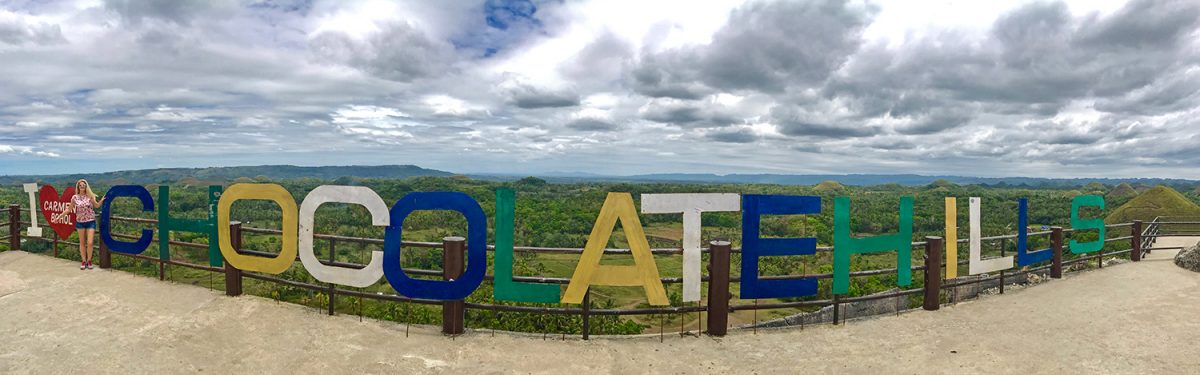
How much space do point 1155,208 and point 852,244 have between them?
5466 cm

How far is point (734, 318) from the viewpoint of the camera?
19.4 meters

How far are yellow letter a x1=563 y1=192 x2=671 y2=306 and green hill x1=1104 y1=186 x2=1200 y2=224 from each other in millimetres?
51149

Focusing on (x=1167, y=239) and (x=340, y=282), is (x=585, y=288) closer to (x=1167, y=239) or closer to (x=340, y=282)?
(x=340, y=282)

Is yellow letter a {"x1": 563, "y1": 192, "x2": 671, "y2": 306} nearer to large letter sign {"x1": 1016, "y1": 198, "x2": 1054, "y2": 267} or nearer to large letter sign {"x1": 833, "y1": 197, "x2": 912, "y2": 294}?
large letter sign {"x1": 833, "y1": 197, "x2": 912, "y2": 294}

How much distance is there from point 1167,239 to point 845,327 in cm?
1980

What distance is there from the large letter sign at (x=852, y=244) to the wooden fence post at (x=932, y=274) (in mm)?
355

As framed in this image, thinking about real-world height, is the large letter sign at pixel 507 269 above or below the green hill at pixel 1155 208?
above

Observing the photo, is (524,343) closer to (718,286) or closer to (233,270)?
(718,286)

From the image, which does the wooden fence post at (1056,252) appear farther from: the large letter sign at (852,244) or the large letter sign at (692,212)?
the large letter sign at (692,212)

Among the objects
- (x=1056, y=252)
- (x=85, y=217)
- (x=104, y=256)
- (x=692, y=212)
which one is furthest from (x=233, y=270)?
(x=1056, y=252)

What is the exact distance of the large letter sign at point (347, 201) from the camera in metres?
6.08

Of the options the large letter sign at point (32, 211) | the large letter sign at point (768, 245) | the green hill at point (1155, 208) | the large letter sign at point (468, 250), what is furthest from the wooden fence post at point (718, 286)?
the green hill at point (1155, 208)

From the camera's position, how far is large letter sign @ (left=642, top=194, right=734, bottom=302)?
19.1 feet

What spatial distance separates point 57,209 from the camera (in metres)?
9.91
